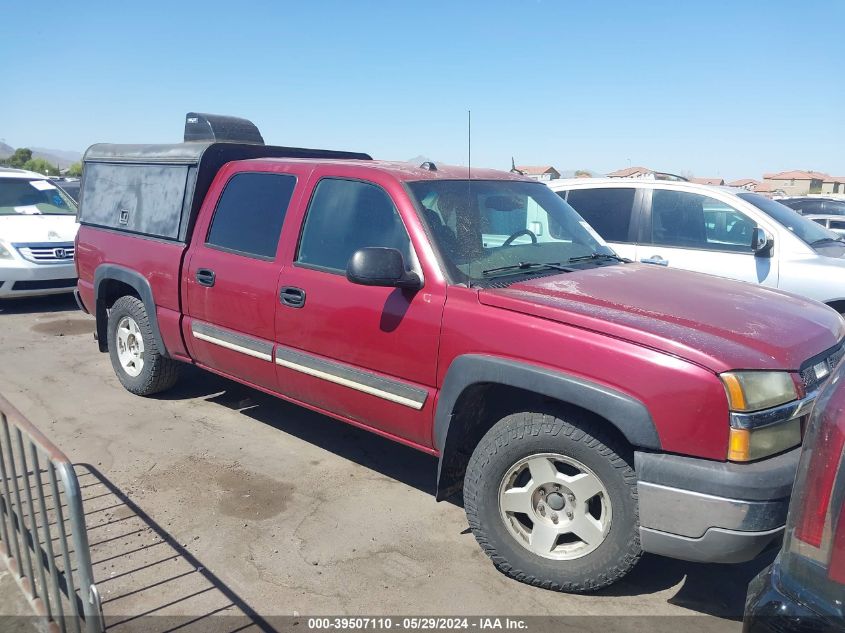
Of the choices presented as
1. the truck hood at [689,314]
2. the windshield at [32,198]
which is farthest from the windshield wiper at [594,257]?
the windshield at [32,198]

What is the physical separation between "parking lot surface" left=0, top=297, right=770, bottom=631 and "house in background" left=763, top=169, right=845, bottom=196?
179 feet

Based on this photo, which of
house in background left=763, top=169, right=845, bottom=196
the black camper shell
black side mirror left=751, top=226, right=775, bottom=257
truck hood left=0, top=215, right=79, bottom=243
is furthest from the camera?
house in background left=763, top=169, right=845, bottom=196

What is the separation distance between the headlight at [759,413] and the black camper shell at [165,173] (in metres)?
3.74

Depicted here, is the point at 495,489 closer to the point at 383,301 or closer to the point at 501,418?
the point at 501,418

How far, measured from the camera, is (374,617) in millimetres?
2984

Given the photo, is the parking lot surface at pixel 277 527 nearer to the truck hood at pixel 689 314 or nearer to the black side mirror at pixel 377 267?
the truck hood at pixel 689 314

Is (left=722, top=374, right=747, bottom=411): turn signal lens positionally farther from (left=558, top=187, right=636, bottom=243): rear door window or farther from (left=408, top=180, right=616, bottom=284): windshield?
(left=558, top=187, right=636, bottom=243): rear door window

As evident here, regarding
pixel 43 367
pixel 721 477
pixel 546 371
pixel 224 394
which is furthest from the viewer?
pixel 43 367

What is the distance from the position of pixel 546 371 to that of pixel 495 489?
2.10 ft

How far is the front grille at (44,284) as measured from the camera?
8.77 metres

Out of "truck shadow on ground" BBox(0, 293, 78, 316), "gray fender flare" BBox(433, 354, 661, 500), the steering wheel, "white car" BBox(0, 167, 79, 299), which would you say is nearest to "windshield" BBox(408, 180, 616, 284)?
the steering wheel

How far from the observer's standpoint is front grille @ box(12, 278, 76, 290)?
8775 mm

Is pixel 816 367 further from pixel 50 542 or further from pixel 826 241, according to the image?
pixel 826 241

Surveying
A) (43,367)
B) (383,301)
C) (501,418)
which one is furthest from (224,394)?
(501,418)
